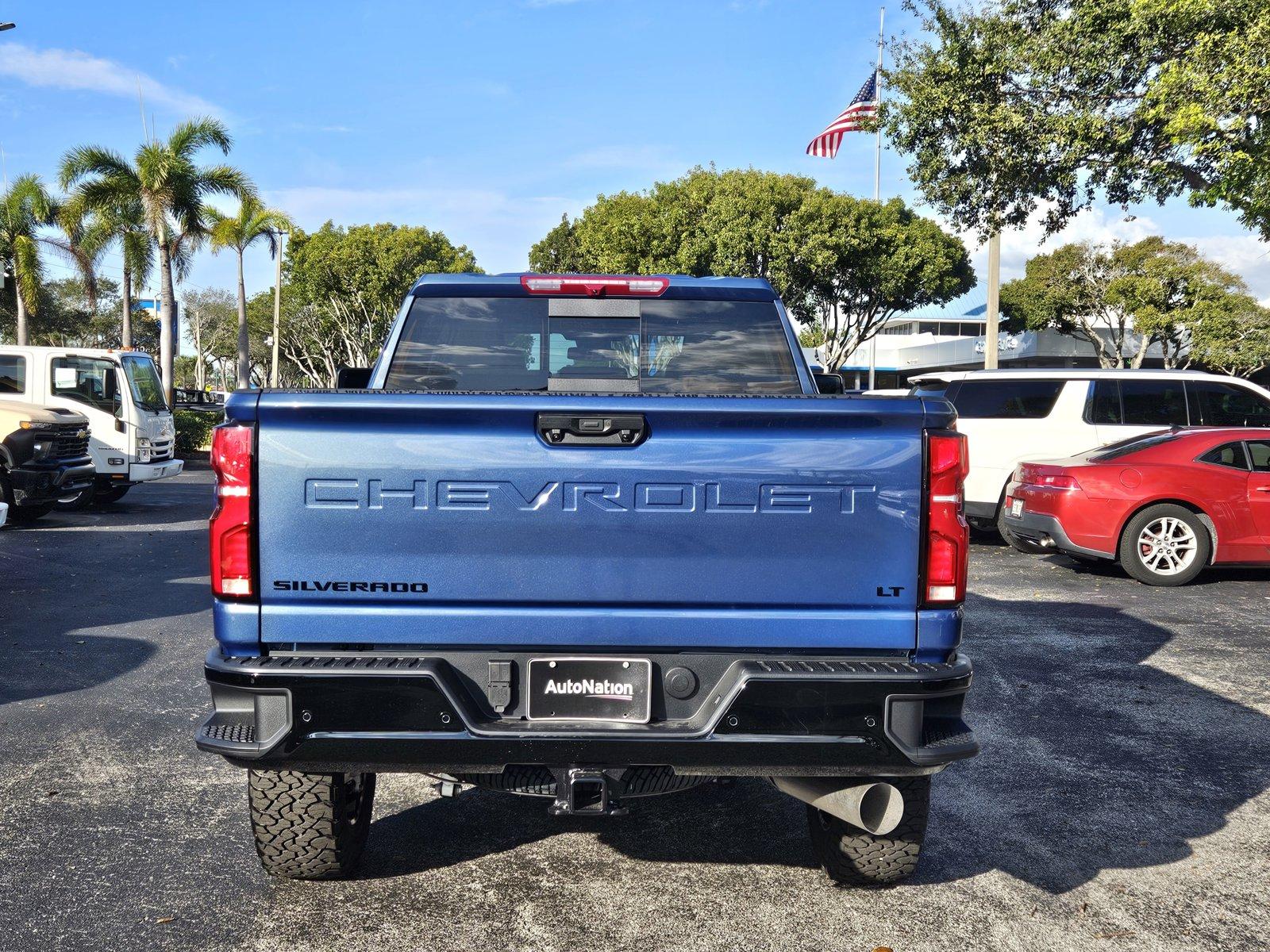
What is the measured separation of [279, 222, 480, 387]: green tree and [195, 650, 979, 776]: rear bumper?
4318 centimetres

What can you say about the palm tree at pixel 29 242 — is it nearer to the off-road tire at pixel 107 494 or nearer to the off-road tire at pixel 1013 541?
the off-road tire at pixel 107 494

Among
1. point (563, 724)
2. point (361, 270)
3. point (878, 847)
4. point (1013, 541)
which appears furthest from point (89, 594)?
point (361, 270)

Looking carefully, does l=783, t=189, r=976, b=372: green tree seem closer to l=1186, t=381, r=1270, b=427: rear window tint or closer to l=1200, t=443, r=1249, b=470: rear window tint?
l=1186, t=381, r=1270, b=427: rear window tint

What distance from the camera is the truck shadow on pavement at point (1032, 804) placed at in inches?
167

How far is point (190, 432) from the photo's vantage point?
2658 centimetres

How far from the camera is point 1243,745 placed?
570 centimetres

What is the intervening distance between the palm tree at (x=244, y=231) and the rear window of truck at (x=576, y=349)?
101 feet

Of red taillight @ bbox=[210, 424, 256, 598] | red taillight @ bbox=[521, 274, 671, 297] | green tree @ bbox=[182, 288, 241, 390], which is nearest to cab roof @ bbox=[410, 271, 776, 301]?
red taillight @ bbox=[521, 274, 671, 297]

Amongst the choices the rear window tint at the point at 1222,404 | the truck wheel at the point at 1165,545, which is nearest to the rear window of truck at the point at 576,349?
the truck wheel at the point at 1165,545

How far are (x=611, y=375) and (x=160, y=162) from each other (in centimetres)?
2841

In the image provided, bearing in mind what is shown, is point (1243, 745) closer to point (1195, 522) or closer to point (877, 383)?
point (1195, 522)

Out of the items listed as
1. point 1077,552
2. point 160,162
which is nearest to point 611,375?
point 1077,552

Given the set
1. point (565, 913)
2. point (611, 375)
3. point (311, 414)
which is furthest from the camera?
point (611, 375)

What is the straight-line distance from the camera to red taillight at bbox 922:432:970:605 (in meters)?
3.20
